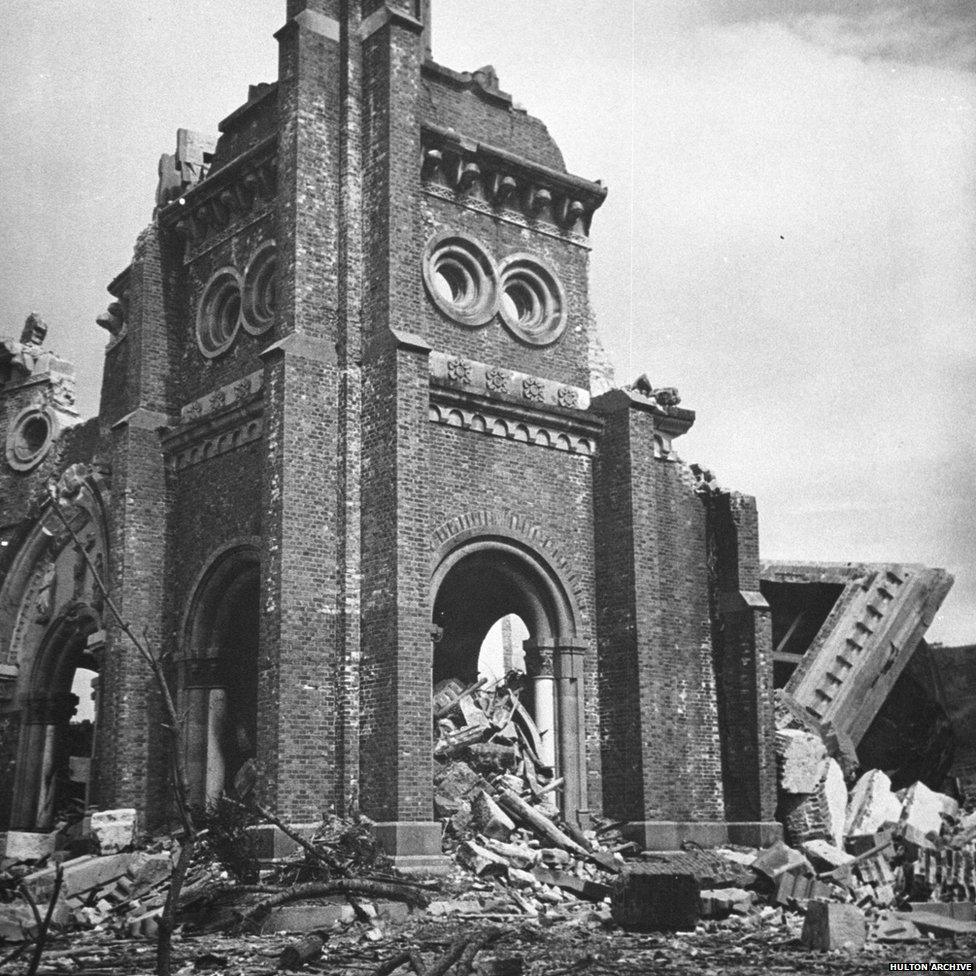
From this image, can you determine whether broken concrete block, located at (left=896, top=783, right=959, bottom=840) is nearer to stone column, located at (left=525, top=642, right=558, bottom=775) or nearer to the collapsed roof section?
the collapsed roof section

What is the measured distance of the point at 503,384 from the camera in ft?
60.2

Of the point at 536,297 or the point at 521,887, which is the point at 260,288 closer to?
the point at 536,297

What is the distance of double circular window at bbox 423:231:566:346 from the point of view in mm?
18438

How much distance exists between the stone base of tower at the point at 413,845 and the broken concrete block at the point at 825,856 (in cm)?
482

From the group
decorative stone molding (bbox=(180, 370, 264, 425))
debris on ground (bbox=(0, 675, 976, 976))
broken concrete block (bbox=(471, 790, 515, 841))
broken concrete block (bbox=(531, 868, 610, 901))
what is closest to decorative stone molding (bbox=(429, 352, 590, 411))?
decorative stone molding (bbox=(180, 370, 264, 425))

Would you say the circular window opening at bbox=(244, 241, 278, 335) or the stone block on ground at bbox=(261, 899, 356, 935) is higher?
the circular window opening at bbox=(244, 241, 278, 335)

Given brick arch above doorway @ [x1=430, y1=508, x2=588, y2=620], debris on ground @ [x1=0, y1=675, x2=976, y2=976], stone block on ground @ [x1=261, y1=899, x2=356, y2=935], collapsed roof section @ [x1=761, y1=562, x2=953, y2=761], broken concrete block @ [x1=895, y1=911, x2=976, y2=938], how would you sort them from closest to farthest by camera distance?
debris on ground @ [x1=0, y1=675, x2=976, y2=976]
broken concrete block @ [x1=895, y1=911, x2=976, y2=938]
stone block on ground @ [x1=261, y1=899, x2=356, y2=935]
brick arch above doorway @ [x1=430, y1=508, x2=588, y2=620]
collapsed roof section @ [x1=761, y1=562, x2=953, y2=761]

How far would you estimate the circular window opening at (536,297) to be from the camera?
1930cm

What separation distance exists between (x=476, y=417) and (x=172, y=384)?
5.23 metres

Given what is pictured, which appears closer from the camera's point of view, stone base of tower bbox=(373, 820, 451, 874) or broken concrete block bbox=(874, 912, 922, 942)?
broken concrete block bbox=(874, 912, 922, 942)

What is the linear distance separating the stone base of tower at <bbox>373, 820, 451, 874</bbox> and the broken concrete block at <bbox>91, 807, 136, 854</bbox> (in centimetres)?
368

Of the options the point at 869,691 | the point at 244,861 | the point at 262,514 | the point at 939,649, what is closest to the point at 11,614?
the point at 262,514

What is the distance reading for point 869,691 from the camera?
21.0m

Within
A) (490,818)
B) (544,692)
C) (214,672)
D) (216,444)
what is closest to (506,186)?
(216,444)
